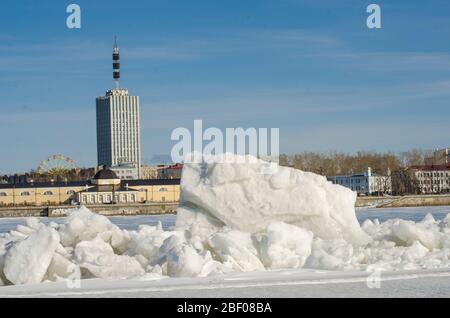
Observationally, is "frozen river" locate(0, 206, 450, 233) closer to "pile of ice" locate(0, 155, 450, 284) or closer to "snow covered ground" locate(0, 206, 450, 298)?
"pile of ice" locate(0, 155, 450, 284)

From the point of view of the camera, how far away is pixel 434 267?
13703mm

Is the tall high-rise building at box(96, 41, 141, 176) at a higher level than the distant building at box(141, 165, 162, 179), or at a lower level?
higher

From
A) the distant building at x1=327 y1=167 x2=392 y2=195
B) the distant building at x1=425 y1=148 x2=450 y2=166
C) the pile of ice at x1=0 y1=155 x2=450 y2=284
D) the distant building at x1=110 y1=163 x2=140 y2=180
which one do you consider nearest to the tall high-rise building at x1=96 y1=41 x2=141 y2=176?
the distant building at x1=110 y1=163 x2=140 y2=180

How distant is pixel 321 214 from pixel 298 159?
8567 cm

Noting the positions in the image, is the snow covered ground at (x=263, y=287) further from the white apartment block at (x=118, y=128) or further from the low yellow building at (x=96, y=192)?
the white apartment block at (x=118, y=128)

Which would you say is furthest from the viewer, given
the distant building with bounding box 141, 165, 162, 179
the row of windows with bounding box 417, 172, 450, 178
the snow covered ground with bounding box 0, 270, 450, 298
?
the distant building with bounding box 141, 165, 162, 179

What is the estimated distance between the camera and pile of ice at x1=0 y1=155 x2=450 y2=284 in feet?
43.2

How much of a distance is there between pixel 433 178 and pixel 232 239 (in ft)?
345

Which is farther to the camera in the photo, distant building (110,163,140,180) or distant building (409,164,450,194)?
distant building (110,163,140,180)

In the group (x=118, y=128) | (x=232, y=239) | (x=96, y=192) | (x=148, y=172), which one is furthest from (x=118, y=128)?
(x=232, y=239)

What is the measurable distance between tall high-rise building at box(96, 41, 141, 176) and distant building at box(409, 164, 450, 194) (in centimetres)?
6487

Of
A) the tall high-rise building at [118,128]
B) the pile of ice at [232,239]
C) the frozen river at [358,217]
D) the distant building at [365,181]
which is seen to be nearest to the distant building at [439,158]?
the distant building at [365,181]

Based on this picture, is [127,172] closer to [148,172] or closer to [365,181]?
[148,172]
